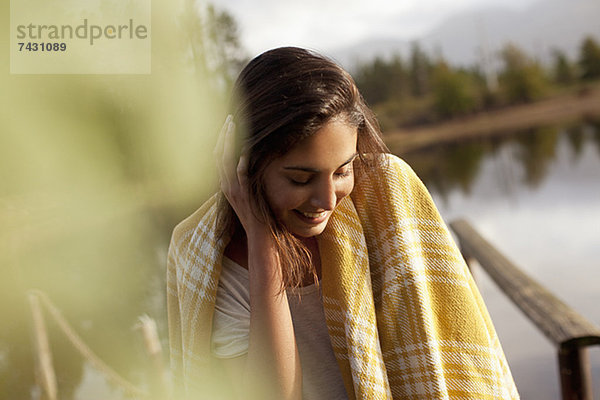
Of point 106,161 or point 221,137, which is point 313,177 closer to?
point 221,137

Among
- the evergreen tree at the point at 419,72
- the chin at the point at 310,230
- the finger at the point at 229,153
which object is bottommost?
the chin at the point at 310,230

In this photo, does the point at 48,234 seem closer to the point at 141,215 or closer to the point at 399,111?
the point at 141,215

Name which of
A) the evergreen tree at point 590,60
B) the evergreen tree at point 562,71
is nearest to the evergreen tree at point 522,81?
the evergreen tree at point 562,71

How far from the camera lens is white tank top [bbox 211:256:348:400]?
44.9 inches

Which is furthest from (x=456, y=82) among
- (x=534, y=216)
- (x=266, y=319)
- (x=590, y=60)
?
(x=266, y=319)

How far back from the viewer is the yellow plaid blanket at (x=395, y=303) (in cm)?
108

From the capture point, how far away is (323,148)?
99 cm

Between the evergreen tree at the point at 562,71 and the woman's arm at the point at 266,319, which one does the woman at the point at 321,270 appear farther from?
the evergreen tree at the point at 562,71

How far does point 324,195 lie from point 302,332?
32 cm

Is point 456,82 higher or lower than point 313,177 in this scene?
higher

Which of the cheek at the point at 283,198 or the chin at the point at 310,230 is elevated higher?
the cheek at the point at 283,198

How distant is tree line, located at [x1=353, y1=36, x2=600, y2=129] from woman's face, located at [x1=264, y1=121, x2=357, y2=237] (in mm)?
30419

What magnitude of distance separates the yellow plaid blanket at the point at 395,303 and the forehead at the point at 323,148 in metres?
0.18

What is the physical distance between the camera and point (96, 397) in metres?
3.90
